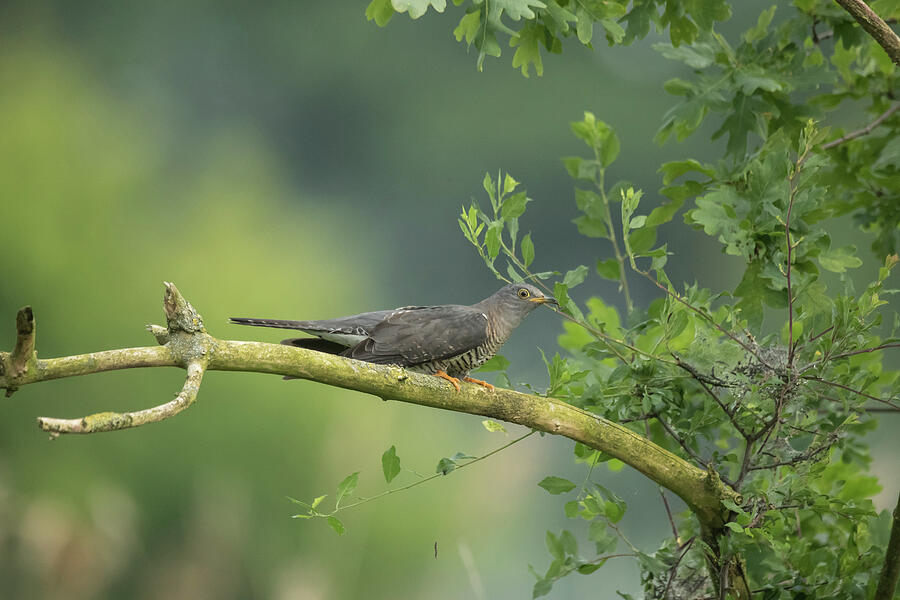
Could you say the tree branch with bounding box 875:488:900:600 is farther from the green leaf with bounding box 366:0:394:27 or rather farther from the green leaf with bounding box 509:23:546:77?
the green leaf with bounding box 366:0:394:27

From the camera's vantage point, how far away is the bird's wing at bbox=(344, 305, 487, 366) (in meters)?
1.24

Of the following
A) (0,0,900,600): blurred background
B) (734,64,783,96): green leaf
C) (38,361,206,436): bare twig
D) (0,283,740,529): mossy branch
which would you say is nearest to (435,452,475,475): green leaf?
(0,283,740,529): mossy branch

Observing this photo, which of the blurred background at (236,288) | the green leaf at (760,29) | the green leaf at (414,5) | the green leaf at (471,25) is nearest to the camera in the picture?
the green leaf at (414,5)

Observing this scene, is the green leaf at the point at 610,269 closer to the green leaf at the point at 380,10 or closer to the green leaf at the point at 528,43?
the green leaf at the point at 528,43

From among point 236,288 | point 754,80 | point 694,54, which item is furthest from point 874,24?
point 236,288

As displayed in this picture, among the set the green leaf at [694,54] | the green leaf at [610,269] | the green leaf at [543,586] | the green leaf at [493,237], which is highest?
the green leaf at [694,54]

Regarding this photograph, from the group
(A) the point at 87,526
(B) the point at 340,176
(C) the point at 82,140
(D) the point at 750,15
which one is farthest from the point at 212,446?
(D) the point at 750,15

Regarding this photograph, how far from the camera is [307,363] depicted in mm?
869

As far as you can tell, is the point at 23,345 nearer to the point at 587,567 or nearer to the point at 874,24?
the point at 587,567

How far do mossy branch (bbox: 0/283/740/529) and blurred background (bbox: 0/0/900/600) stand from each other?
162 centimetres

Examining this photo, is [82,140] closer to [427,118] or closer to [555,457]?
[427,118]

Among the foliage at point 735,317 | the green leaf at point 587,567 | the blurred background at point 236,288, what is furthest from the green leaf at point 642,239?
Answer: the blurred background at point 236,288

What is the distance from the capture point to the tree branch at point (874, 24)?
0.97 m

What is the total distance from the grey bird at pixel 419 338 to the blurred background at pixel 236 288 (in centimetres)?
148
